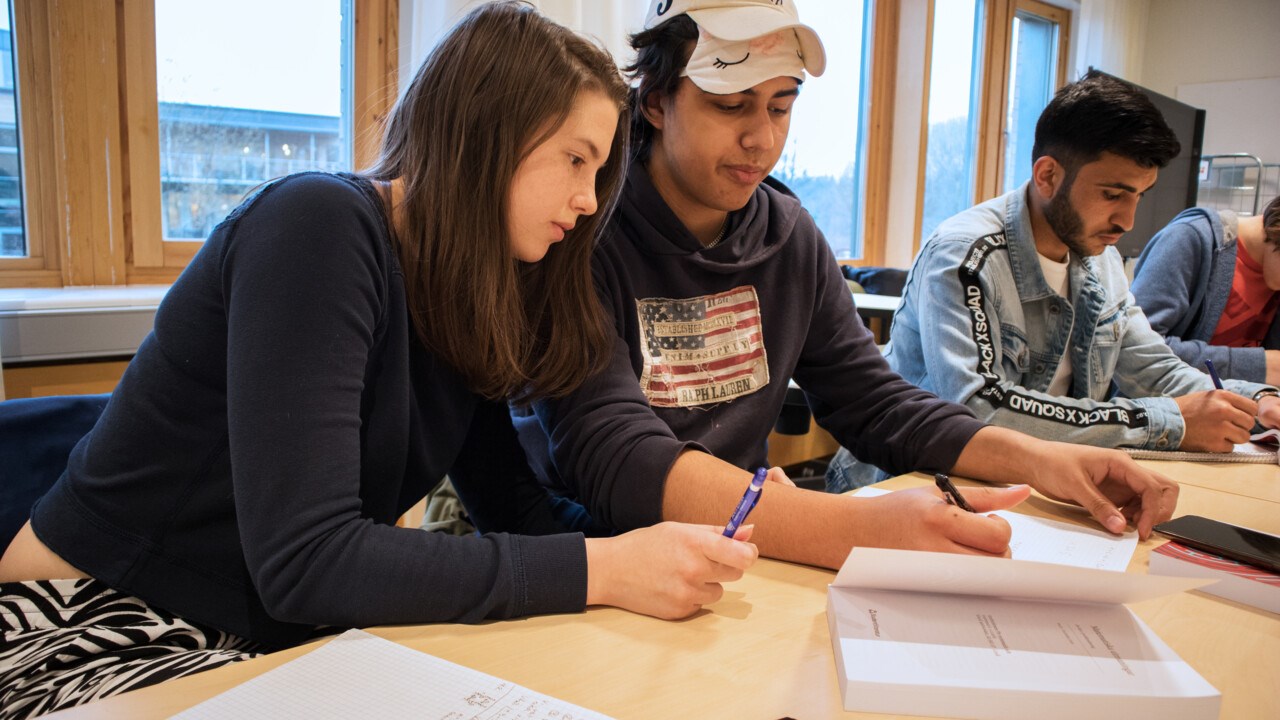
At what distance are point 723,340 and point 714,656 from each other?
2.11ft

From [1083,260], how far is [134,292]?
2.11m

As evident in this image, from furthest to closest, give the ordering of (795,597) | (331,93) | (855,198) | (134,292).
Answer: (855,198) < (331,93) < (134,292) < (795,597)

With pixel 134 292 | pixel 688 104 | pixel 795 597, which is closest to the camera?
pixel 795 597

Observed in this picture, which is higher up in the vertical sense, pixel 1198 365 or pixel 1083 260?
pixel 1083 260

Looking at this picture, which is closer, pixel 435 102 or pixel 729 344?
pixel 435 102

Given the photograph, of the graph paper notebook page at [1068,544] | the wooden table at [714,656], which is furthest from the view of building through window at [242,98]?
the graph paper notebook page at [1068,544]

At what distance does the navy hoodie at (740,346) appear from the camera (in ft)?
4.00

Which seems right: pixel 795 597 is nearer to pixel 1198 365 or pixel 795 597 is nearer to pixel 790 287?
pixel 790 287

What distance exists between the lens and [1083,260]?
69.9 inches

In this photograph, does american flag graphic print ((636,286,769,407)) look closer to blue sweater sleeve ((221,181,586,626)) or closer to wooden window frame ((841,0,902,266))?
blue sweater sleeve ((221,181,586,626))

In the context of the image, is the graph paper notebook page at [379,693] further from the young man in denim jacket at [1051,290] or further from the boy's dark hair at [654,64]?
the young man in denim jacket at [1051,290]

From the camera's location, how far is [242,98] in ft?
8.14

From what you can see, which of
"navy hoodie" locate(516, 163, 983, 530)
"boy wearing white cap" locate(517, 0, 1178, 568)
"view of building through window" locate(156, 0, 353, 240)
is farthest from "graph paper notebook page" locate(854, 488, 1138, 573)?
"view of building through window" locate(156, 0, 353, 240)

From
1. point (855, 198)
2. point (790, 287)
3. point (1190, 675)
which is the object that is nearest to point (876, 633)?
point (1190, 675)
